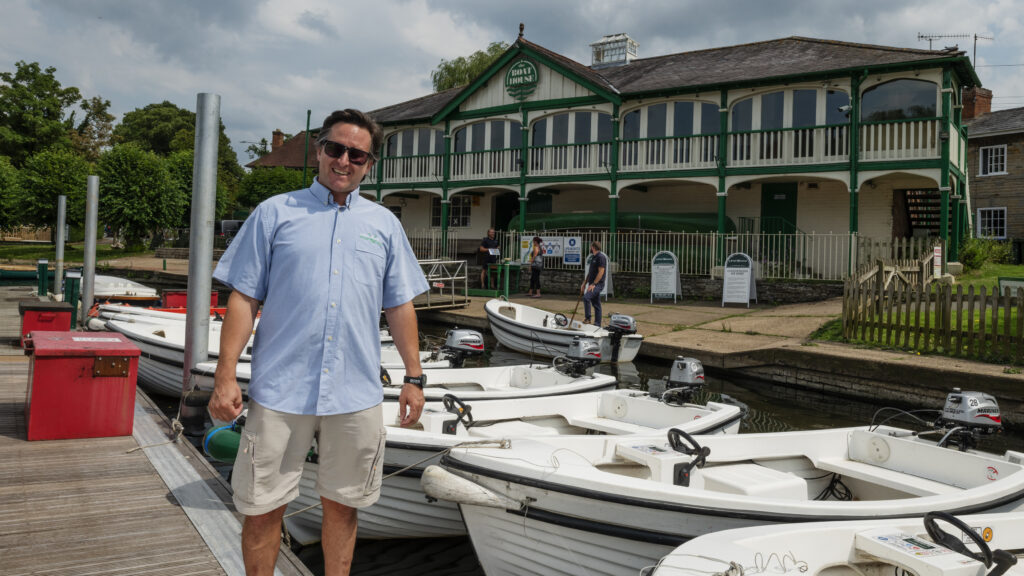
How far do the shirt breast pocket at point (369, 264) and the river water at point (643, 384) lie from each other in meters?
3.10

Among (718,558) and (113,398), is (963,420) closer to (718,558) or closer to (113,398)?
(718,558)

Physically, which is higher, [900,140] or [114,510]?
[900,140]

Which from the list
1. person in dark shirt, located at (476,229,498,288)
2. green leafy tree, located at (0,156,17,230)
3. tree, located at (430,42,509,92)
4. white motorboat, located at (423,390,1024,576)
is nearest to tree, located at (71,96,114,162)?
green leafy tree, located at (0,156,17,230)

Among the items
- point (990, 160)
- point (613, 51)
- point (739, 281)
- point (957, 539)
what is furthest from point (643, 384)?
point (990, 160)

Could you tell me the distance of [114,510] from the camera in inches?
168

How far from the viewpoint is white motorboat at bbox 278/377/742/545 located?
208 inches

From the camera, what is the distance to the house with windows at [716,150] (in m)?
19.0

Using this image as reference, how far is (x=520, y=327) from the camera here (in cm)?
1495

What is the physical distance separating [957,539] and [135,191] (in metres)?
42.3

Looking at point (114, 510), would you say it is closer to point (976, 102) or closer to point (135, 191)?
point (976, 102)

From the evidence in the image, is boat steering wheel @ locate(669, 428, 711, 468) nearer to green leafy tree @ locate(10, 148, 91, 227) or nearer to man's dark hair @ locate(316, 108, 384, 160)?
man's dark hair @ locate(316, 108, 384, 160)

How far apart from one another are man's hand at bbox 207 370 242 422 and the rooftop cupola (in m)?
27.5

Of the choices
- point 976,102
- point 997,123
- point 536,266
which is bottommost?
point 536,266

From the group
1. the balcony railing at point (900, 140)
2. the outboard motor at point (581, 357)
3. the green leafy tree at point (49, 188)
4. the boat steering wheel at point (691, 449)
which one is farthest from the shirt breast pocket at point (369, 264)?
the green leafy tree at point (49, 188)
